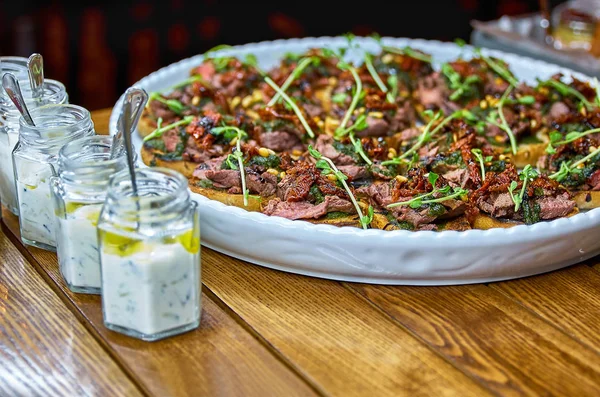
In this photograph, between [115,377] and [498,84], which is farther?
[498,84]

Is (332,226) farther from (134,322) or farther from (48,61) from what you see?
(48,61)

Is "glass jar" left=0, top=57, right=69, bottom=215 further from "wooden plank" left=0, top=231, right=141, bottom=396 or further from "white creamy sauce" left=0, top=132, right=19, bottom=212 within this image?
"wooden plank" left=0, top=231, right=141, bottom=396

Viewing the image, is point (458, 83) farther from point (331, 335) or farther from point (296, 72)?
point (331, 335)

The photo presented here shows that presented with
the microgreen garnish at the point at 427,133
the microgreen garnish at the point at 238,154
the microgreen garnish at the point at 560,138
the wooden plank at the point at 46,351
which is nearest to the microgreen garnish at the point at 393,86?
the microgreen garnish at the point at 427,133

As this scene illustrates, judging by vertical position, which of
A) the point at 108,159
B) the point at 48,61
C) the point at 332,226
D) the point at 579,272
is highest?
the point at 108,159

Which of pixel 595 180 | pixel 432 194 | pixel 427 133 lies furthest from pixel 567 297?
pixel 427 133

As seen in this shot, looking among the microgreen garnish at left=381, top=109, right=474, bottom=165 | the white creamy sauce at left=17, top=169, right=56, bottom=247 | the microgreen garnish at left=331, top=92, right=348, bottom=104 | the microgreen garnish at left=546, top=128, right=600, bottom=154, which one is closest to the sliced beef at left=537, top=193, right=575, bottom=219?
the microgreen garnish at left=546, top=128, right=600, bottom=154

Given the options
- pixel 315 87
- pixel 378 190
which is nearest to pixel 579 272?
pixel 378 190
